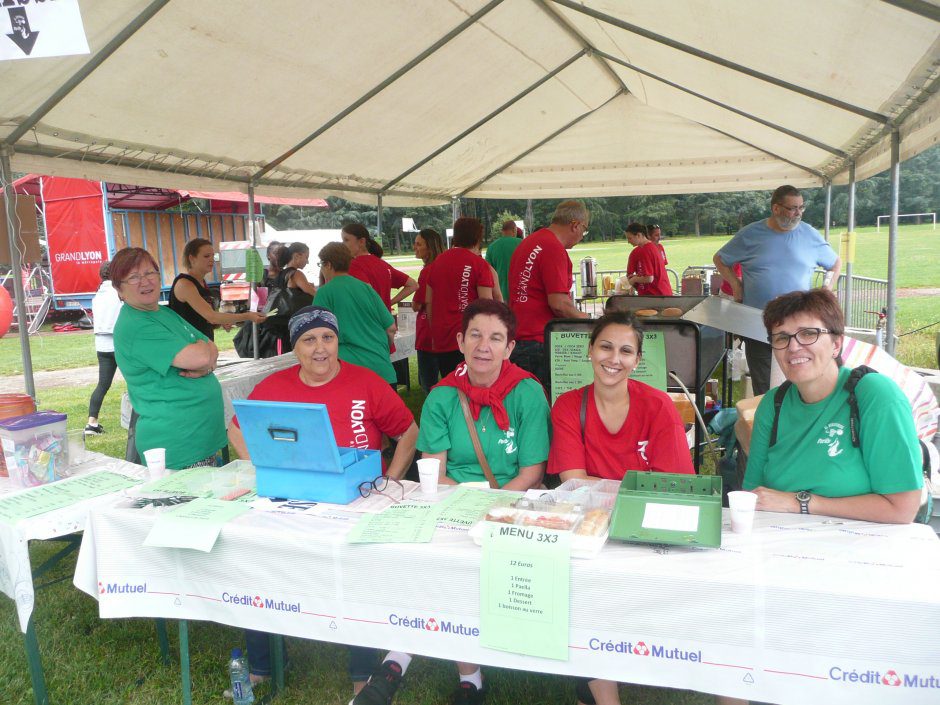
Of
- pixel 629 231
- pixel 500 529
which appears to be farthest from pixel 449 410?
pixel 629 231

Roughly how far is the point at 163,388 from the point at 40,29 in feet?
4.53

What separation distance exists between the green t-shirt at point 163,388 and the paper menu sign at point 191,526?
92 cm

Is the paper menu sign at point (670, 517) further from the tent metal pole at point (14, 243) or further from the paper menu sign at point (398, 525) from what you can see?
the tent metal pole at point (14, 243)

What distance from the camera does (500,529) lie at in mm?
1604

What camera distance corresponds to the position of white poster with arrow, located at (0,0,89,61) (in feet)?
5.92

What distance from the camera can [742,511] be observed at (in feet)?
5.44

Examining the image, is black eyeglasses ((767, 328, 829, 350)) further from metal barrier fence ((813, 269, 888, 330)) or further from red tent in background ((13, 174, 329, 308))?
red tent in background ((13, 174, 329, 308))

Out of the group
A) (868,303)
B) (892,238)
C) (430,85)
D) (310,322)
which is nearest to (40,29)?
(310,322)

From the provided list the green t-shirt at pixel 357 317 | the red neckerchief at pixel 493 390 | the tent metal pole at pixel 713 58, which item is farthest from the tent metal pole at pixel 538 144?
the red neckerchief at pixel 493 390

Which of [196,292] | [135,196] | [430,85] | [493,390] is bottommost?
[493,390]

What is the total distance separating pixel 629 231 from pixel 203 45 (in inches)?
229

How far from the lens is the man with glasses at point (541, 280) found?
3973 mm

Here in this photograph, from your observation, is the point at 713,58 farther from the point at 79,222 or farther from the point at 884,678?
the point at 79,222

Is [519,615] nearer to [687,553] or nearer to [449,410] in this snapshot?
[687,553]
